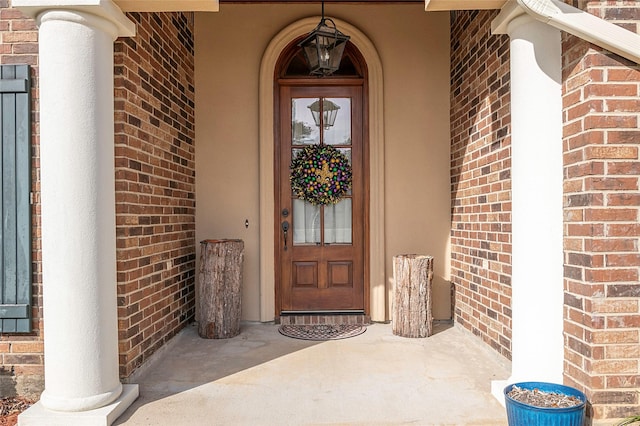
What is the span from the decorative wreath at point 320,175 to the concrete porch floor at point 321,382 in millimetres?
1311

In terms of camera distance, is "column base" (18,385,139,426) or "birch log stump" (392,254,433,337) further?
"birch log stump" (392,254,433,337)

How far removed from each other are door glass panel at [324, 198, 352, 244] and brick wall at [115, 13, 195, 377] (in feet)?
4.18

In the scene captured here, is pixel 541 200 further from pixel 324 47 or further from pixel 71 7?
pixel 71 7

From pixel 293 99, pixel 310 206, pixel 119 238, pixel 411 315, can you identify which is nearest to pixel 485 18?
pixel 293 99

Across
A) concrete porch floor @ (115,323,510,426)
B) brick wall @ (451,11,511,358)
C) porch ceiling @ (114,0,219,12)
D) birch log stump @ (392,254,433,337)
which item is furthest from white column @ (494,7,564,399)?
porch ceiling @ (114,0,219,12)

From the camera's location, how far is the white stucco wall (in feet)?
13.8

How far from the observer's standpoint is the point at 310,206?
4.27 m

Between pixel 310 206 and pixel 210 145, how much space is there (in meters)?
1.12

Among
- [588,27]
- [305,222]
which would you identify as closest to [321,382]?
[305,222]

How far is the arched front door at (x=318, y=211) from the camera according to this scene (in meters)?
4.24

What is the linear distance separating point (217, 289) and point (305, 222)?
106cm

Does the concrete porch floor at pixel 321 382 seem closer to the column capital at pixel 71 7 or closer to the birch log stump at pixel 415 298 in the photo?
the birch log stump at pixel 415 298

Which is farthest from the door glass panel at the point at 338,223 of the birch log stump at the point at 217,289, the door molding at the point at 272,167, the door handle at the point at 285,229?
the birch log stump at the point at 217,289

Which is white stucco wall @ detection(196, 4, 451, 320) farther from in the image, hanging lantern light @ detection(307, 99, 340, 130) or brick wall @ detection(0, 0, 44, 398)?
brick wall @ detection(0, 0, 44, 398)
